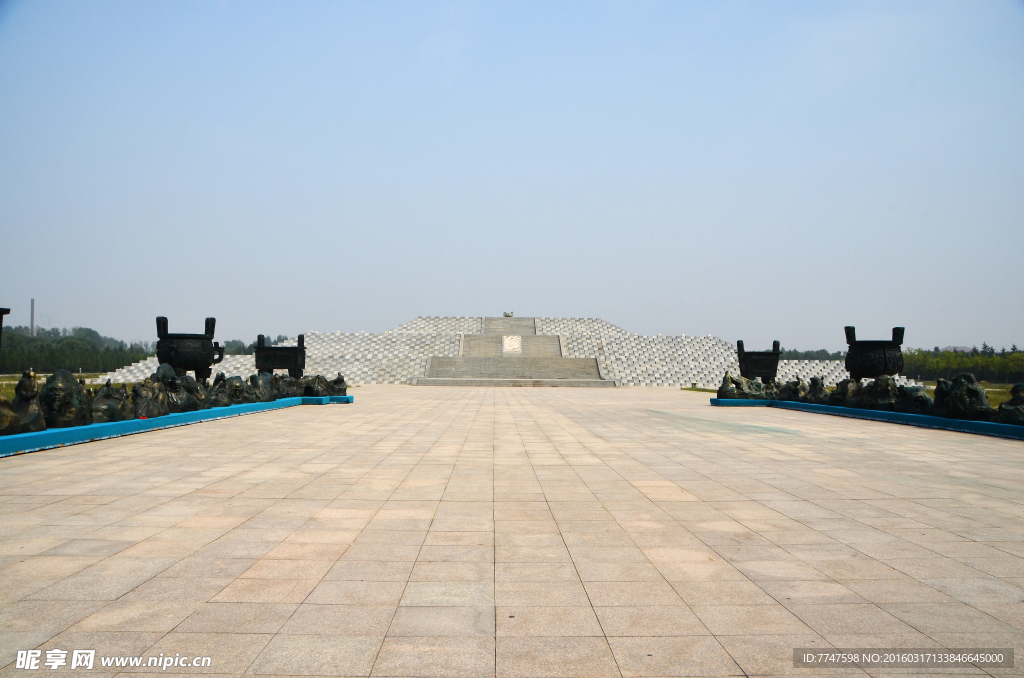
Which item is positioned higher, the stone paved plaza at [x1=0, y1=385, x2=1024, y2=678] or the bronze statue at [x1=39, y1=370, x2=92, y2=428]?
the bronze statue at [x1=39, y1=370, x2=92, y2=428]

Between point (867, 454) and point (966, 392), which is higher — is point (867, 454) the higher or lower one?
the lower one

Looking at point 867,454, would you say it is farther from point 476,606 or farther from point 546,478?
point 476,606

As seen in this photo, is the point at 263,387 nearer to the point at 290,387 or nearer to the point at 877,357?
the point at 290,387

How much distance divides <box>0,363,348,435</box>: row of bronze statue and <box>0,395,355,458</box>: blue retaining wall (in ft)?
0.49

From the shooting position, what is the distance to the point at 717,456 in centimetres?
760

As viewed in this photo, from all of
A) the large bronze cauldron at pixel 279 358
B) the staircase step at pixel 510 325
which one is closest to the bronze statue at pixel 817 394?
the large bronze cauldron at pixel 279 358

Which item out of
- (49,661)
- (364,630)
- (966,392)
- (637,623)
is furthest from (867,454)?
(49,661)

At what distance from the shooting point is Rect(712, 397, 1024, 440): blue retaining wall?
31.3 ft

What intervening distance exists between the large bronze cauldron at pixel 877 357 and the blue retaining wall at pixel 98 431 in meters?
14.0

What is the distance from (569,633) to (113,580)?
2.41m

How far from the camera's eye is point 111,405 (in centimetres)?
911

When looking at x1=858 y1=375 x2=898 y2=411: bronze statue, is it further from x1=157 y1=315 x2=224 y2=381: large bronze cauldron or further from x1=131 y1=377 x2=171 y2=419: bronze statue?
x1=157 y1=315 x2=224 y2=381: large bronze cauldron

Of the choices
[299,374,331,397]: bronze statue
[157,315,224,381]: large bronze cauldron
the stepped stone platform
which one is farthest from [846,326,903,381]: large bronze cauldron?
the stepped stone platform

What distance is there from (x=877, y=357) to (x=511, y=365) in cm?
2107
